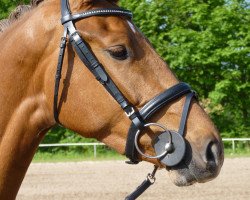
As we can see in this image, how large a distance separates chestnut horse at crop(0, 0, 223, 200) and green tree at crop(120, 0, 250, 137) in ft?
71.3

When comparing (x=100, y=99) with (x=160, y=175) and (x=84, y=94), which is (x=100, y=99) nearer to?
(x=84, y=94)

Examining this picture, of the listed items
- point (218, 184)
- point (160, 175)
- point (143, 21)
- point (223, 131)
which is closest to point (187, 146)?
point (218, 184)

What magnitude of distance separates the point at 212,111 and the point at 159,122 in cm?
2282

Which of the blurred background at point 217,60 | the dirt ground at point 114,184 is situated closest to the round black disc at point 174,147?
the dirt ground at point 114,184

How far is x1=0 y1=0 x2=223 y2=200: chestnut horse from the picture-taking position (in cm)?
290

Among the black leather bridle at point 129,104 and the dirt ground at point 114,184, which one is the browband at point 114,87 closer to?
the black leather bridle at point 129,104

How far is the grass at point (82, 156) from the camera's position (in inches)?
802

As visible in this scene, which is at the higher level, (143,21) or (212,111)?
(143,21)

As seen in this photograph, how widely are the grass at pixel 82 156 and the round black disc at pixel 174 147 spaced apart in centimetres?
1699

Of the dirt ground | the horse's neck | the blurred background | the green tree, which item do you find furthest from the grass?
the horse's neck

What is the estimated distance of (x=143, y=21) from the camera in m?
27.0

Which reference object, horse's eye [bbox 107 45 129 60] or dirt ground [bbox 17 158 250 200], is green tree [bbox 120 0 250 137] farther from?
horse's eye [bbox 107 45 129 60]

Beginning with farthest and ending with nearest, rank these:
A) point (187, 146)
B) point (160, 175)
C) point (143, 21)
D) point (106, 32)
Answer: point (143, 21) < point (160, 175) < point (106, 32) < point (187, 146)

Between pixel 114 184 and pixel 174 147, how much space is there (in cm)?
1028
